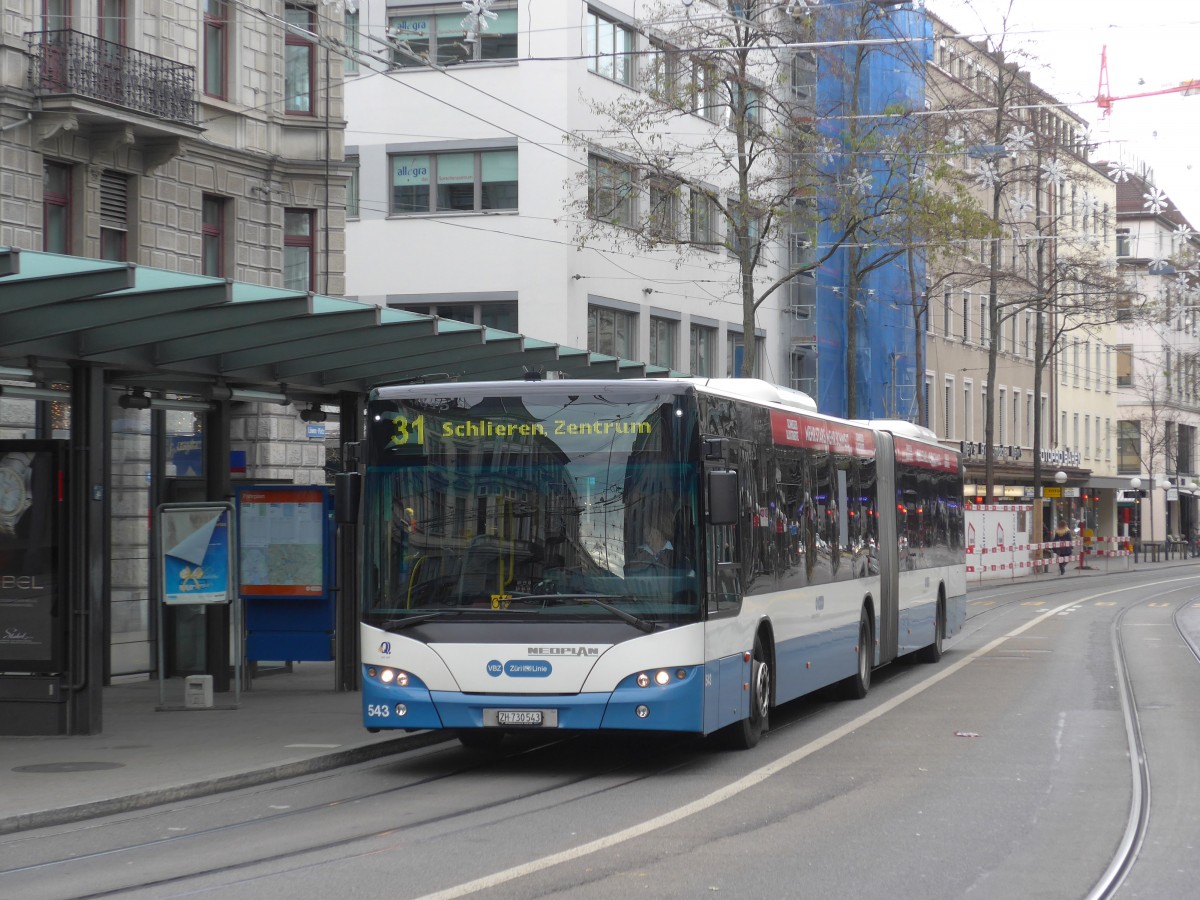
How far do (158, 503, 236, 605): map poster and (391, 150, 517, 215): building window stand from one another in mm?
27216

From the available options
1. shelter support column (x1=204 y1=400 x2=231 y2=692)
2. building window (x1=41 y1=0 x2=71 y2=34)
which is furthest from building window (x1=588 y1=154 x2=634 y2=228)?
shelter support column (x1=204 y1=400 x2=231 y2=692)

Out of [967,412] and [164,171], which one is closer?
[164,171]

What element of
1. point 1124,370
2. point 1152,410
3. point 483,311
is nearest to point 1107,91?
point 483,311

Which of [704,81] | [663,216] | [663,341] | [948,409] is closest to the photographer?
[704,81]

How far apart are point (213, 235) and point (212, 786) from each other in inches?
641

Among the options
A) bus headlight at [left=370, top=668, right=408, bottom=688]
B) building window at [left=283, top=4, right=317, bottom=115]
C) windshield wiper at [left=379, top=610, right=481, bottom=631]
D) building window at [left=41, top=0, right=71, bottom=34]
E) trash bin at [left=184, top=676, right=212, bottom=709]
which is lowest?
trash bin at [left=184, top=676, right=212, bottom=709]

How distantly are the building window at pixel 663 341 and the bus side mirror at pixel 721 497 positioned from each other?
3406 cm

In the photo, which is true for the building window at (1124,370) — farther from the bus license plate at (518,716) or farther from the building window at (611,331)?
the bus license plate at (518,716)

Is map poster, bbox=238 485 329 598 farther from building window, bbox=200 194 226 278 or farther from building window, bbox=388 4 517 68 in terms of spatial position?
building window, bbox=388 4 517 68

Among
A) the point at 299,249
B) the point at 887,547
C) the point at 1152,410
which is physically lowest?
the point at 887,547

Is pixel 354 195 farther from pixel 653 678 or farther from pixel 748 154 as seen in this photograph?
pixel 653 678

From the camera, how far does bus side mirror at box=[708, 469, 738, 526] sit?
12.4 metres

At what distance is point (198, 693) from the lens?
55.2ft


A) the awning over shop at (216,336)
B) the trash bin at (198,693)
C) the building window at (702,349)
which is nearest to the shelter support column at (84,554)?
the awning over shop at (216,336)
